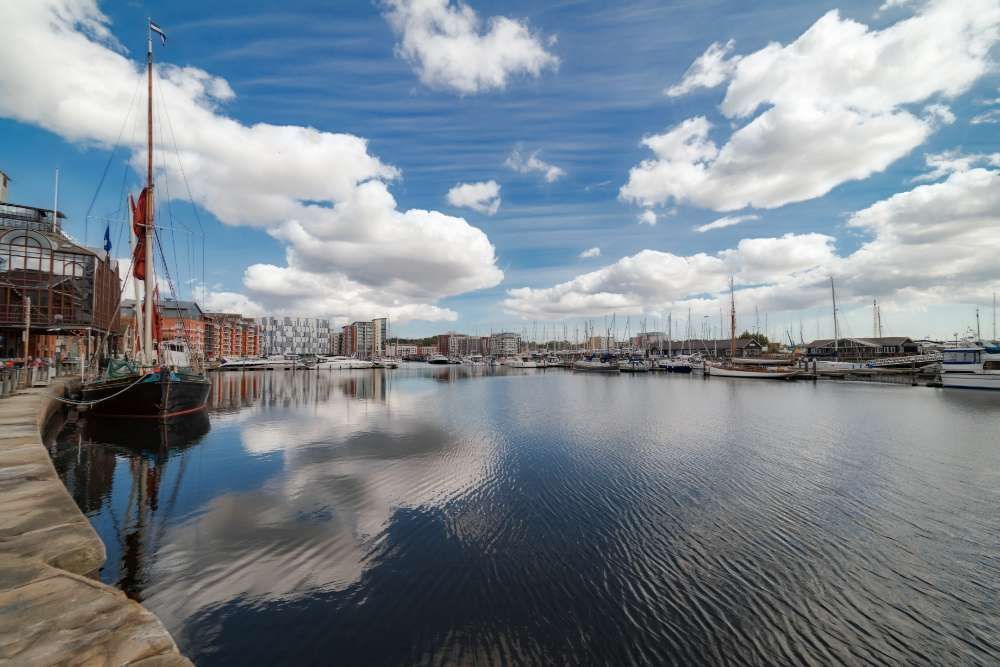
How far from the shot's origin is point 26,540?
7434 mm

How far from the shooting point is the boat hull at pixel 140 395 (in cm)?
2567

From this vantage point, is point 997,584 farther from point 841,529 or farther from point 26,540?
point 26,540

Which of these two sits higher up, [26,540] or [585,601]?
[26,540]

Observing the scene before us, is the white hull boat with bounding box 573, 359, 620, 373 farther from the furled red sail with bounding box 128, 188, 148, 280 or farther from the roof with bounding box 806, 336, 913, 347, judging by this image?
the furled red sail with bounding box 128, 188, 148, 280

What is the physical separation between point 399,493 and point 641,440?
15.0m

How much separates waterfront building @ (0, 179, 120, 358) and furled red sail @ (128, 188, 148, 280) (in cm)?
1816

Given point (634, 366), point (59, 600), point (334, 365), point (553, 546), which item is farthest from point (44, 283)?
point (634, 366)

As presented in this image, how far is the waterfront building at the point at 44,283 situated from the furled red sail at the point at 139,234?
715 inches

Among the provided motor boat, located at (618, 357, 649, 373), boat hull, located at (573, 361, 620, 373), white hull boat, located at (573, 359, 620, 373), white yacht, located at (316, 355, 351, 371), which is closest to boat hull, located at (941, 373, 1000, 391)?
motor boat, located at (618, 357, 649, 373)

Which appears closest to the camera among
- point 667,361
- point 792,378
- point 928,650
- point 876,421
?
point 928,650

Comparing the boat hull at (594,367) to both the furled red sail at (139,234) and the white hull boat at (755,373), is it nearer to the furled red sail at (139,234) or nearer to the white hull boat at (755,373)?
the white hull boat at (755,373)

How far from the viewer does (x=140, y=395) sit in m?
26.0

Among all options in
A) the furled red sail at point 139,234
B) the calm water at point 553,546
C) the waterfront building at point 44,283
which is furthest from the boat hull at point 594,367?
the waterfront building at point 44,283

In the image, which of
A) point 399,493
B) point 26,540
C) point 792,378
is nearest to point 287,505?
point 399,493
